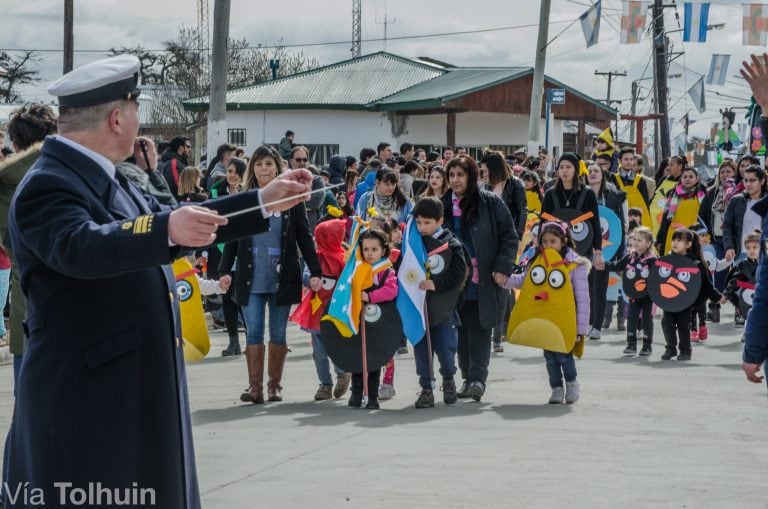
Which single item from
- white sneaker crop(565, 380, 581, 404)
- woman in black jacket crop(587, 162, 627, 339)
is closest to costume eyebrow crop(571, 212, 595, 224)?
woman in black jacket crop(587, 162, 627, 339)

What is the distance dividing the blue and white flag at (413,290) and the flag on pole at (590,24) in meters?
21.2

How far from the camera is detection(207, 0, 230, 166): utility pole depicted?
20047mm

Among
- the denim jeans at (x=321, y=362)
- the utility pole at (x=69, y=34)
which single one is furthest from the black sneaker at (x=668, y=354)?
the utility pole at (x=69, y=34)

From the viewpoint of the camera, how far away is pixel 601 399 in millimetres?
10039

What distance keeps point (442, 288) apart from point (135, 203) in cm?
607

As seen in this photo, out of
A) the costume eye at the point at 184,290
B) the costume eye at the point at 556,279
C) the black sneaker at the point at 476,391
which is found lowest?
the black sneaker at the point at 476,391

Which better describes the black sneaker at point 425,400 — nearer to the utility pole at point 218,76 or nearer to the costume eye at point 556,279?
the costume eye at point 556,279

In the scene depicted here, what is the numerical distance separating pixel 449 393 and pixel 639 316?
4.22 m

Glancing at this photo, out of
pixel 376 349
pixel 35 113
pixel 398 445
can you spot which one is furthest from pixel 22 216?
pixel 376 349

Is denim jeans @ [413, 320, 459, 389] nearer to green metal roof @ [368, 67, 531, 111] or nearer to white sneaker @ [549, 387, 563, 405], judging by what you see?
white sneaker @ [549, 387, 563, 405]

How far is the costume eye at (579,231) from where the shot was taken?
13.4 m

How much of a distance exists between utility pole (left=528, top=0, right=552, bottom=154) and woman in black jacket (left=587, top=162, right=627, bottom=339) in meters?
12.0

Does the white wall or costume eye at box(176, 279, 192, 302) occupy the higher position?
the white wall

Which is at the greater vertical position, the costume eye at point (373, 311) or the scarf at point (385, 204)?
the scarf at point (385, 204)
